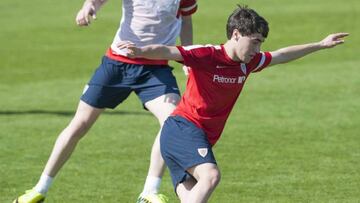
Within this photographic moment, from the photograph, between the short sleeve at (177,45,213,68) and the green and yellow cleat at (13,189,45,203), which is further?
the green and yellow cleat at (13,189,45,203)

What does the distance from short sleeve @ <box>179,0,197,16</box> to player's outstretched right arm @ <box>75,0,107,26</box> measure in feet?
3.28

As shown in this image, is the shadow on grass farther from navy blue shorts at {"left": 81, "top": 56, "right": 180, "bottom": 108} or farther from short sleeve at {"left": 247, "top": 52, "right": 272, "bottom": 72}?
short sleeve at {"left": 247, "top": 52, "right": 272, "bottom": 72}

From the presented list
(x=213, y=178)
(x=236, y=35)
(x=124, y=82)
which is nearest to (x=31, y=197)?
(x=124, y=82)

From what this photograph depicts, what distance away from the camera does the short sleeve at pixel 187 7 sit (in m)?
9.59

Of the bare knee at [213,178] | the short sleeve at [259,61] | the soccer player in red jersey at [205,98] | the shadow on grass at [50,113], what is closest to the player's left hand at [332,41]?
the short sleeve at [259,61]

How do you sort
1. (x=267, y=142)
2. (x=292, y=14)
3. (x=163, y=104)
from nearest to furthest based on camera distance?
(x=163, y=104)
(x=267, y=142)
(x=292, y=14)

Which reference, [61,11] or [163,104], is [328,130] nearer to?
[163,104]

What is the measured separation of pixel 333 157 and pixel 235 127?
2.36 metres

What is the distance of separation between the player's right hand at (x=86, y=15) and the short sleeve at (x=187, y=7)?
1.15 metres

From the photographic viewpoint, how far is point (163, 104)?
359 inches

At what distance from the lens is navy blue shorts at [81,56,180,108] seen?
9.28 meters

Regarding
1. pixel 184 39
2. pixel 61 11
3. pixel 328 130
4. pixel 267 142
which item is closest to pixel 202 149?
pixel 184 39

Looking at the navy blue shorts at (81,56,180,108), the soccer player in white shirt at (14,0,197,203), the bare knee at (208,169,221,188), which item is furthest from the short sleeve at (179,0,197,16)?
the bare knee at (208,169,221,188)

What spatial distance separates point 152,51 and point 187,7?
2.21m
